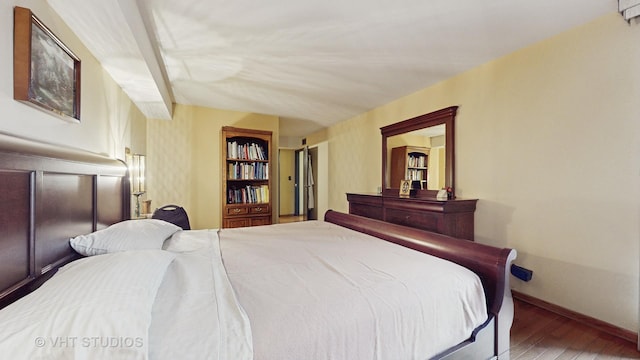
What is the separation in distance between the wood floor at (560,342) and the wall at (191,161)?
11.7ft

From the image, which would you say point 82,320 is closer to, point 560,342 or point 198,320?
Result: point 198,320

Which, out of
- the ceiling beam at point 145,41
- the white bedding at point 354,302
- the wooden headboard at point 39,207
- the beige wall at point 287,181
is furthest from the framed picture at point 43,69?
the beige wall at point 287,181

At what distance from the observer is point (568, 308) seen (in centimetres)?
203

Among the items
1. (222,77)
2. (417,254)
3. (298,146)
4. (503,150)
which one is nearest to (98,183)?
(222,77)

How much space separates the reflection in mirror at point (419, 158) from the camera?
3.06 meters

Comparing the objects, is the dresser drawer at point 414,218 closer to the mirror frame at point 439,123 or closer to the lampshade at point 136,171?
the mirror frame at point 439,123

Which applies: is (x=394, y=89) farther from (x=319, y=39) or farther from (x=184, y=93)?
(x=184, y=93)

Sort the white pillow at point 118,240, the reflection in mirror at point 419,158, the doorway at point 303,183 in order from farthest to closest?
the doorway at point 303,183
the reflection in mirror at point 419,158
the white pillow at point 118,240

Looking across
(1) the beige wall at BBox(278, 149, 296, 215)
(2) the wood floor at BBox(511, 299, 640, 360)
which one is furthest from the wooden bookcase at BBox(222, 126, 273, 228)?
(2) the wood floor at BBox(511, 299, 640, 360)

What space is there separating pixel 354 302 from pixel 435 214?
78.2 inches

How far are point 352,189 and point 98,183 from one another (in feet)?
11.9

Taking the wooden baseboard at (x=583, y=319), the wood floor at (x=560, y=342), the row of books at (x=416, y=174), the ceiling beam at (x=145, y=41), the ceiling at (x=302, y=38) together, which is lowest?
the wood floor at (x=560, y=342)

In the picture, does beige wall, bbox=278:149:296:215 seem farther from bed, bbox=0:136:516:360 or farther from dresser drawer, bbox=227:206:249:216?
bed, bbox=0:136:516:360

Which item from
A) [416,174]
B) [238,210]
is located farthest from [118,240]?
[416,174]
